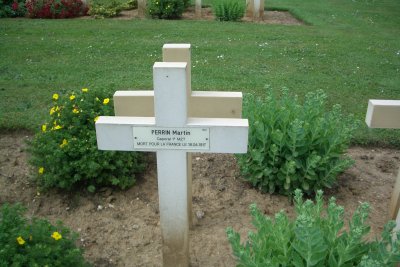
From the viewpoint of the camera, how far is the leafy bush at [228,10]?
32.0 feet

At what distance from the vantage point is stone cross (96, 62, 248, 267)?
2.21 m

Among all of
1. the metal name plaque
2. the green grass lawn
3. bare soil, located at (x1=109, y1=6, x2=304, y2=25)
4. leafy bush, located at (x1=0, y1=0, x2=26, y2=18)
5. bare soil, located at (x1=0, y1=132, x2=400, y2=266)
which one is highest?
Result: the metal name plaque

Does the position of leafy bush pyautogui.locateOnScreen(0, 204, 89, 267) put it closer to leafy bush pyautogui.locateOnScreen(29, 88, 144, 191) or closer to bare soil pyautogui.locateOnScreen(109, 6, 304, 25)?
leafy bush pyautogui.locateOnScreen(29, 88, 144, 191)

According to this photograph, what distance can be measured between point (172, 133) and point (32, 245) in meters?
0.89

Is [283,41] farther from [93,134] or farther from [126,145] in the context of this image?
[126,145]

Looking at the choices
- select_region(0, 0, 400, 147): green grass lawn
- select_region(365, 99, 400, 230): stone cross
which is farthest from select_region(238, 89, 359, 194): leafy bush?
select_region(0, 0, 400, 147): green grass lawn

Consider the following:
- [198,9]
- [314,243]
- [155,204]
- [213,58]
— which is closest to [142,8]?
[198,9]

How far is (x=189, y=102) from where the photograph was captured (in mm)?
2695

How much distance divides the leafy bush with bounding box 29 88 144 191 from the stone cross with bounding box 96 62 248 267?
92 cm

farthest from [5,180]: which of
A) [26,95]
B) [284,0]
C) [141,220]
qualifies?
[284,0]

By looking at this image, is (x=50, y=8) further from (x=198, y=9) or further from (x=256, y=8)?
(x=256, y=8)

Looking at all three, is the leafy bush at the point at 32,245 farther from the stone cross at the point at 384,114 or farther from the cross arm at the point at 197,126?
the stone cross at the point at 384,114

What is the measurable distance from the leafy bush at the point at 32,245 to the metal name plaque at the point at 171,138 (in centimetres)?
62

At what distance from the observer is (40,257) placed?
7.18 ft
